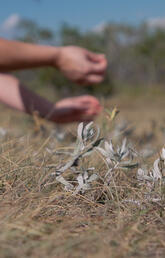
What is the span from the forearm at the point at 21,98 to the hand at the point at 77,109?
43mm

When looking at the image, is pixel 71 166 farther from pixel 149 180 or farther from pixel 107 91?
pixel 107 91

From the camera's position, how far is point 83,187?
94 cm

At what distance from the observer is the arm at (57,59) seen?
1.77 metres

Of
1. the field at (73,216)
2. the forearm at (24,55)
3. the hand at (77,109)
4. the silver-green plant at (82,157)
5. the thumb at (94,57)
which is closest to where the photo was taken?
the field at (73,216)

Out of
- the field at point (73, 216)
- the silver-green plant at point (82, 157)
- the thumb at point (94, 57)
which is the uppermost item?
the thumb at point (94, 57)

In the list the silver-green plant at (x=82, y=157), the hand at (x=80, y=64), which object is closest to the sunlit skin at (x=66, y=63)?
the hand at (x=80, y=64)

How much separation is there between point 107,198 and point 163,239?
220 millimetres

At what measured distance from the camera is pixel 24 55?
5.90ft

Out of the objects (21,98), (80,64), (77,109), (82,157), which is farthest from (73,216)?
(21,98)

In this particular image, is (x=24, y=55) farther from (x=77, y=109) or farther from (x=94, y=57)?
(x=77, y=109)

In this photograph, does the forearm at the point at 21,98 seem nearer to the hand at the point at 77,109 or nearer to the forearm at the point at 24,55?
the hand at the point at 77,109

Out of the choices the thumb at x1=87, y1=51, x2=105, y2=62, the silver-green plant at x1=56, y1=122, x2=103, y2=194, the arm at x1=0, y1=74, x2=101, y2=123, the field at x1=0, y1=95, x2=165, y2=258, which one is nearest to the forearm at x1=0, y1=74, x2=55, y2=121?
the arm at x1=0, y1=74, x2=101, y2=123

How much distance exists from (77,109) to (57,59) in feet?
1.27

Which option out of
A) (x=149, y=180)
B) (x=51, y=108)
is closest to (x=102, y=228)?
(x=149, y=180)
